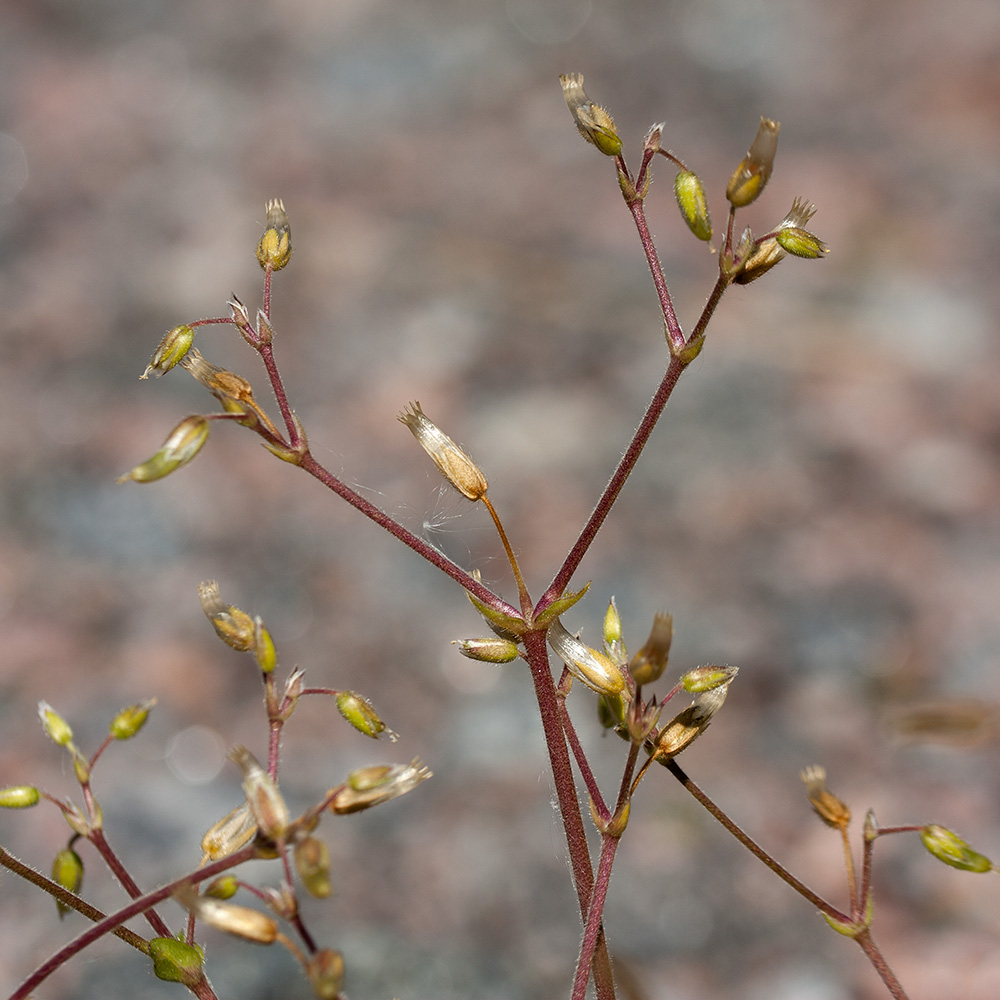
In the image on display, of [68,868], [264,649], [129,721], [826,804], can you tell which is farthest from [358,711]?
[826,804]

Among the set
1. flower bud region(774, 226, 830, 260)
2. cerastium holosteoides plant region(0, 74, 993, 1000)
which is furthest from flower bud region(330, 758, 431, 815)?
flower bud region(774, 226, 830, 260)

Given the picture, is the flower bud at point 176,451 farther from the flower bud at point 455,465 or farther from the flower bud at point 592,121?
the flower bud at point 592,121

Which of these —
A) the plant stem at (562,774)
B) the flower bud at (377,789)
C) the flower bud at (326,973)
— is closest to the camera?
the flower bud at (326,973)

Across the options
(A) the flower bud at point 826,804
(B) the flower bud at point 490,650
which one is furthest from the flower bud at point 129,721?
(A) the flower bud at point 826,804

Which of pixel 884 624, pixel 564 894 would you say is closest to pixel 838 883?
pixel 564 894

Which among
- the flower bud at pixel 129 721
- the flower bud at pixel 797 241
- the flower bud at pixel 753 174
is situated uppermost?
the flower bud at pixel 753 174

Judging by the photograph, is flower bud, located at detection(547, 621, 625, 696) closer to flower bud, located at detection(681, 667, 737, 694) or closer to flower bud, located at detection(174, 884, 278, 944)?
flower bud, located at detection(681, 667, 737, 694)
